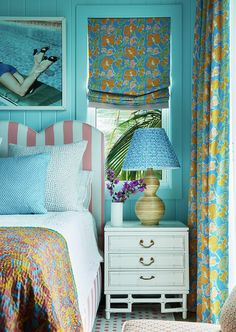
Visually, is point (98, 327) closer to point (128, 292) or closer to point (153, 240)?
point (128, 292)

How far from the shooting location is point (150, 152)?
11.0 ft

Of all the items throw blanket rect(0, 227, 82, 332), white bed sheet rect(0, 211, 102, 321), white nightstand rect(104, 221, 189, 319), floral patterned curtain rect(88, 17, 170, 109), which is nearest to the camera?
throw blanket rect(0, 227, 82, 332)

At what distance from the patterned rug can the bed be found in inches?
5.0

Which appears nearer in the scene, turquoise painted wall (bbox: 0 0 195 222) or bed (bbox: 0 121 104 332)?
bed (bbox: 0 121 104 332)

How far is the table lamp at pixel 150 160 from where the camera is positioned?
335 centimetres

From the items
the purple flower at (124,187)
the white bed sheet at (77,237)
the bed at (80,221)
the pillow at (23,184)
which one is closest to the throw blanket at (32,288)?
the bed at (80,221)

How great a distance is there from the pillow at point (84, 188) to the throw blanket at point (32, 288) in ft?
4.80

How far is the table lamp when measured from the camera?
335 cm

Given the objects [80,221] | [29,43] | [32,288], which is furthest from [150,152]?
[32,288]

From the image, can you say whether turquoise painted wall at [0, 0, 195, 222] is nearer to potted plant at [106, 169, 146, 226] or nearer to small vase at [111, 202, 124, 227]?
potted plant at [106, 169, 146, 226]

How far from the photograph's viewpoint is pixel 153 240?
10.8 ft

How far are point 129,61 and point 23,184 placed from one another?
1.34 meters

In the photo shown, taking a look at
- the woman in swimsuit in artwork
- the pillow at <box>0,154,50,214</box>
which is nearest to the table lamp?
the pillow at <box>0,154,50,214</box>

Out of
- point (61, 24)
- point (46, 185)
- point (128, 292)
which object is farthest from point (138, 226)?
point (61, 24)
